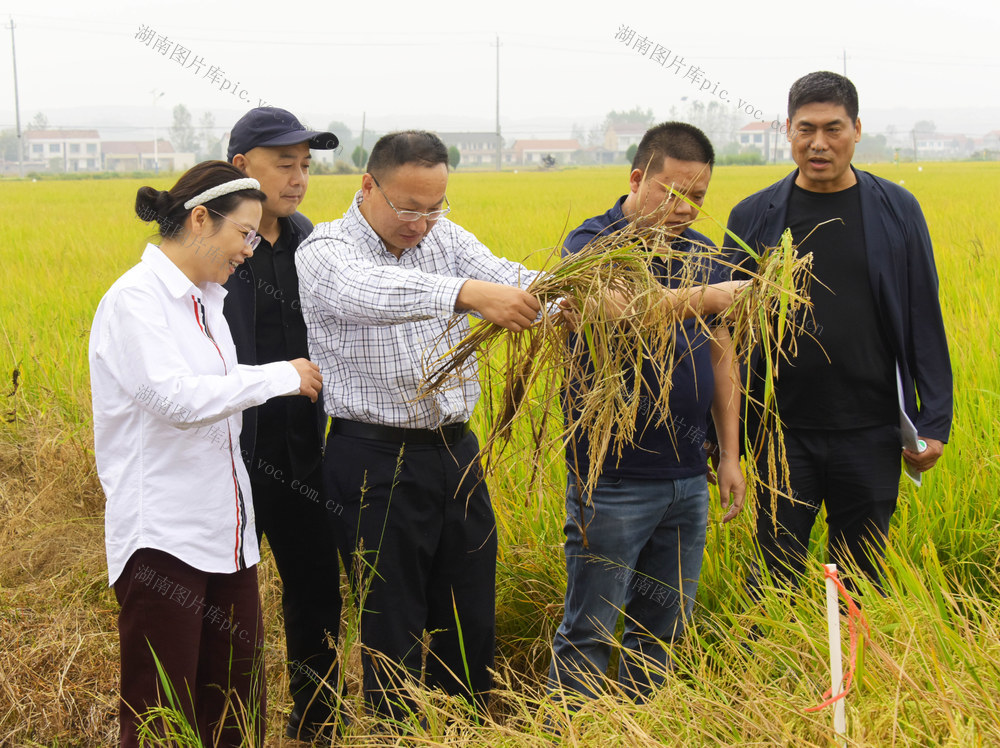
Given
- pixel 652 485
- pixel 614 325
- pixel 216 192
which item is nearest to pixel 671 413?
pixel 652 485

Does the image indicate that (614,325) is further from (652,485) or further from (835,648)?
(835,648)

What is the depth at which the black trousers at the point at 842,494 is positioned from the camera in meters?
2.50

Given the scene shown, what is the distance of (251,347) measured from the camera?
2.40 m

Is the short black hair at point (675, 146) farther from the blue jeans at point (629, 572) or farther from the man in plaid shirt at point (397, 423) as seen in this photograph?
the blue jeans at point (629, 572)

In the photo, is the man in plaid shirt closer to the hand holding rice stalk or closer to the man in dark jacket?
the hand holding rice stalk

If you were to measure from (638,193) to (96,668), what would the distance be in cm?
214

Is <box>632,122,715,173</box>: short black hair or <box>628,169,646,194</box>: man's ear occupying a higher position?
<box>632,122,715,173</box>: short black hair

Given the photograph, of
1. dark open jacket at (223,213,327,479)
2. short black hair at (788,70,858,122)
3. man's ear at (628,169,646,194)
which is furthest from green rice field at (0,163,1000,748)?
short black hair at (788,70,858,122)

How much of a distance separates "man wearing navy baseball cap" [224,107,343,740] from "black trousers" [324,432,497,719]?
300 millimetres

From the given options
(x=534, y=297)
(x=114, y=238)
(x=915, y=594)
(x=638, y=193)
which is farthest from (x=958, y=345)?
(x=114, y=238)

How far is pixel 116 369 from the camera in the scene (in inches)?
71.9

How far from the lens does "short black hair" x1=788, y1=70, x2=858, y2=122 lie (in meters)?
2.56

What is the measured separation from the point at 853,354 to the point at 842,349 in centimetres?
3

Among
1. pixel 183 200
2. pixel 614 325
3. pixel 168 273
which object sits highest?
pixel 183 200
